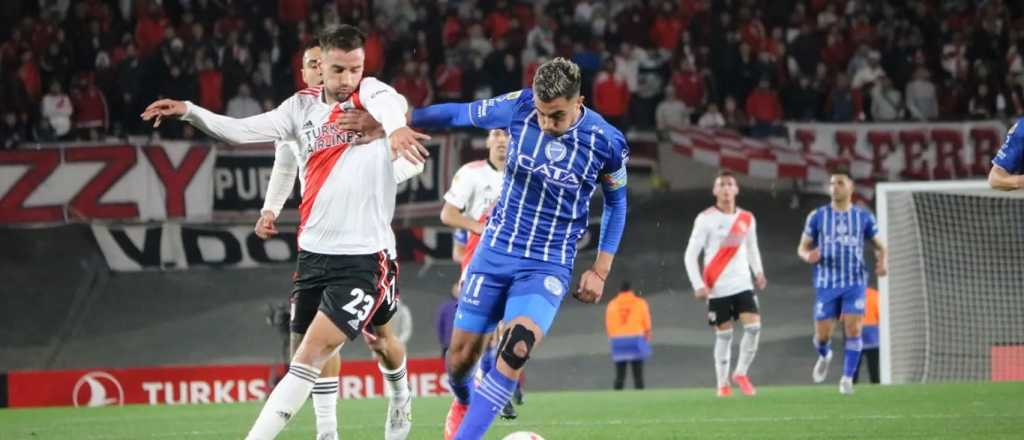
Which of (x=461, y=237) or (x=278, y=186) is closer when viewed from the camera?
(x=278, y=186)

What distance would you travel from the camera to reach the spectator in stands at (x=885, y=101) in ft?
77.5

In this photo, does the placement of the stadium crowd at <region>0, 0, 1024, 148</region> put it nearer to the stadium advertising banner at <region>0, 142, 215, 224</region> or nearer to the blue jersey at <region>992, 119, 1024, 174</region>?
the stadium advertising banner at <region>0, 142, 215, 224</region>

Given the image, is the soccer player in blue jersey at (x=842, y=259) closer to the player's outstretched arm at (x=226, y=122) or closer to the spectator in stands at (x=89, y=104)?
the player's outstretched arm at (x=226, y=122)

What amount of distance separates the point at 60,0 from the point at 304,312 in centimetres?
1818

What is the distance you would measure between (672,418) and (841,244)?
537 cm

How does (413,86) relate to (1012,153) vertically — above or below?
above

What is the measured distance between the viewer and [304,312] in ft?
26.2

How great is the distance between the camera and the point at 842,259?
16.5 metres

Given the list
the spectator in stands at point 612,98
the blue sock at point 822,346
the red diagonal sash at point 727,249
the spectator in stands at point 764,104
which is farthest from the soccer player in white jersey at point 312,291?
the spectator in stands at point 764,104

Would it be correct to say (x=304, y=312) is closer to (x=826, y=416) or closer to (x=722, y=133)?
(x=826, y=416)

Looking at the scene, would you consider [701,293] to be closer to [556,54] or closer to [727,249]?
[727,249]

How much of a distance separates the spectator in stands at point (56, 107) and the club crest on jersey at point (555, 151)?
16.1 m

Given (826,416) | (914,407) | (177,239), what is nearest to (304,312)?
(826,416)

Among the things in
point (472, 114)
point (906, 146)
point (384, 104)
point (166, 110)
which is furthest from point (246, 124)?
point (906, 146)
